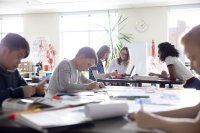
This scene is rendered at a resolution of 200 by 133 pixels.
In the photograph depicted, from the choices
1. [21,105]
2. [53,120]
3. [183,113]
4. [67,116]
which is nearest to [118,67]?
[183,113]

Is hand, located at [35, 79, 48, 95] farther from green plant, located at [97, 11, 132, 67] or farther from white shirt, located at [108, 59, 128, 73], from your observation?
green plant, located at [97, 11, 132, 67]

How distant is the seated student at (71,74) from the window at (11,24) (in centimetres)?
545

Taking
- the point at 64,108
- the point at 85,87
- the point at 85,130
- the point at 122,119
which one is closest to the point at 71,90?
the point at 85,87

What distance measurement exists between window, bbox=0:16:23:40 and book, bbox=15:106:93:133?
6.79 metres

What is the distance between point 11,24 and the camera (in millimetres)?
7680

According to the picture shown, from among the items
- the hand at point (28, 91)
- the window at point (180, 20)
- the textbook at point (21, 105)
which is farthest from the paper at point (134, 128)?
the window at point (180, 20)

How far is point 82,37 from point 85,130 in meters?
6.30

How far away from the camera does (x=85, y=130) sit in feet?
3.17

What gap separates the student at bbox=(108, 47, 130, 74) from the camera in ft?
15.8

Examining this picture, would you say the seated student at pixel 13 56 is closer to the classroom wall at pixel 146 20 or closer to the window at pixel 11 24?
the classroom wall at pixel 146 20

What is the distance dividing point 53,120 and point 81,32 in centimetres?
627

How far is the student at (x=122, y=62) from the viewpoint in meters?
4.81

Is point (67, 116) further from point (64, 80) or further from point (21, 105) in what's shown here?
point (64, 80)

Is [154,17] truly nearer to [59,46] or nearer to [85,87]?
[59,46]
